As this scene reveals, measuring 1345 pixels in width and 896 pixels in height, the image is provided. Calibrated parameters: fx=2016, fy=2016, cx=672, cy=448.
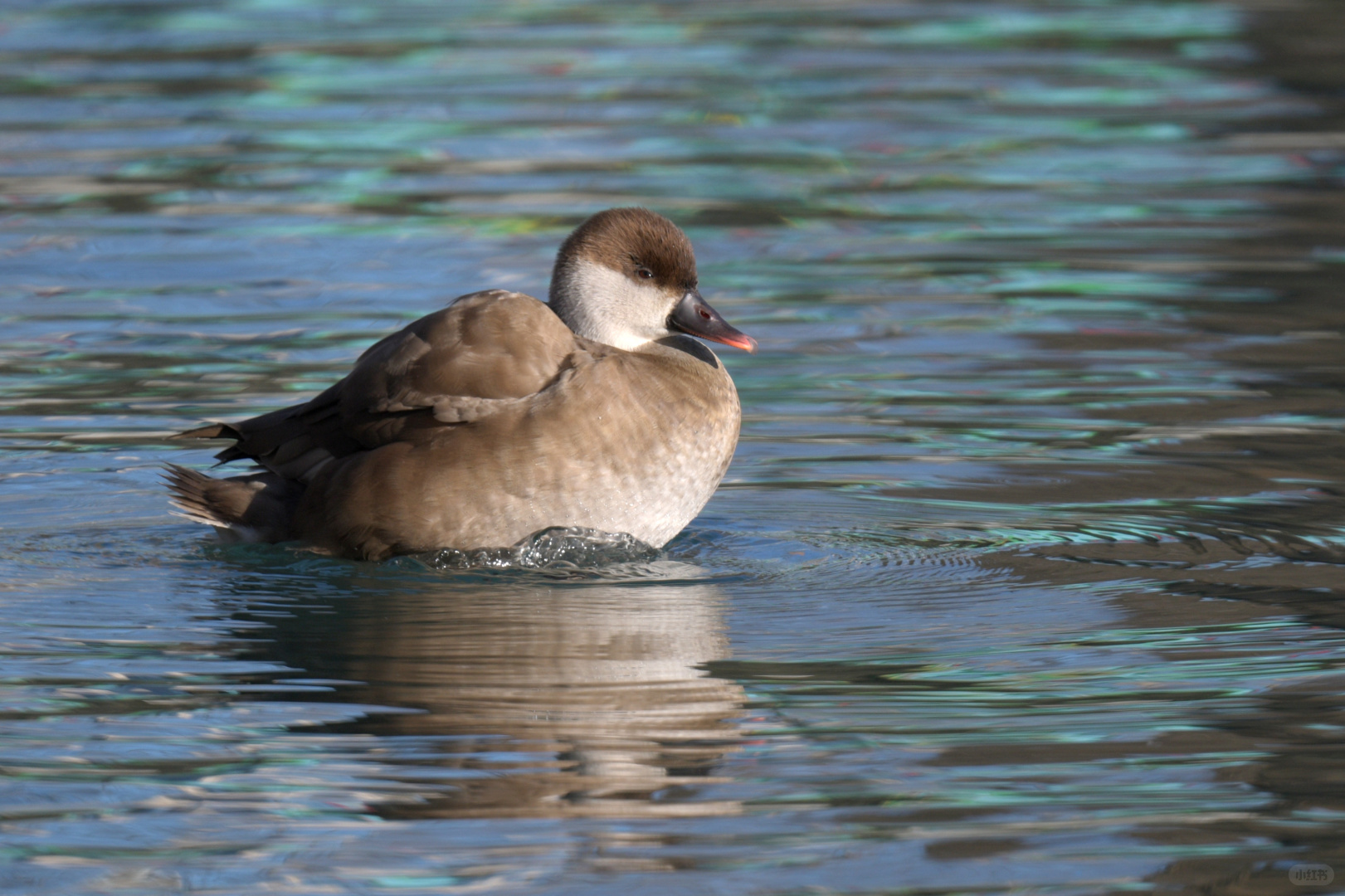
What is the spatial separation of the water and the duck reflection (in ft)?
0.06

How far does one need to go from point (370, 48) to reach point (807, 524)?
458 inches

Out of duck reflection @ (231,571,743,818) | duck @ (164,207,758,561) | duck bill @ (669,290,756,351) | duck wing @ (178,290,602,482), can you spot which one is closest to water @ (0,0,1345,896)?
duck reflection @ (231,571,743,818)

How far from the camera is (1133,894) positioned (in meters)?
3.83

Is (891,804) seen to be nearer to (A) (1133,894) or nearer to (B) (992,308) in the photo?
(A) (1133,894)

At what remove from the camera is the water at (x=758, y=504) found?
4191 millimetres

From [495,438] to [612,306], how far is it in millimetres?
742

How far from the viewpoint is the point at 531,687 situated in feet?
16.5

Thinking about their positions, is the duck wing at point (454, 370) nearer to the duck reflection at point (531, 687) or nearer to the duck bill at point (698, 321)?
the duck bill at point (698, 321)

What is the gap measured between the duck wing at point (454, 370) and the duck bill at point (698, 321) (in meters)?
0.39

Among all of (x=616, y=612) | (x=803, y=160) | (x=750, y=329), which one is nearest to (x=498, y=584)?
(x=616, y=612)

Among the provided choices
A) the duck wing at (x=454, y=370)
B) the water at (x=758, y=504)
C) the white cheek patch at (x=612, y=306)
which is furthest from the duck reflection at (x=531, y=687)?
the white cheek patch at (x=612, y=306)

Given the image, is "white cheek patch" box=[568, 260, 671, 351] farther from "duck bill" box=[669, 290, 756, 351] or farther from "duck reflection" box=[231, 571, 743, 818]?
"duck reflection" box=[231, 571, 743, 818]

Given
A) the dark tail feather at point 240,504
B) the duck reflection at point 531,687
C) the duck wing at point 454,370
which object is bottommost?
the duck reflection at point 531,687

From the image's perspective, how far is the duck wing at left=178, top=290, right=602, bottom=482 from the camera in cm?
618
